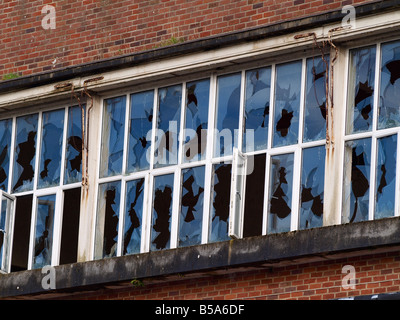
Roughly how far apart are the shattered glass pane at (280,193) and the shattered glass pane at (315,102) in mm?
385

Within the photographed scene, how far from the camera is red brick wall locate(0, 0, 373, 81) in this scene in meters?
17.8

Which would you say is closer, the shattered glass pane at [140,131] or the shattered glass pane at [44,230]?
the shattered glass pane at [140,131]

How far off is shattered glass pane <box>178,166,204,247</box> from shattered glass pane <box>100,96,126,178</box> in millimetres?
1082

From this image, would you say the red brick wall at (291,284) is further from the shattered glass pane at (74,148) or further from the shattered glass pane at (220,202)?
the shattered glass pane at (74,148)

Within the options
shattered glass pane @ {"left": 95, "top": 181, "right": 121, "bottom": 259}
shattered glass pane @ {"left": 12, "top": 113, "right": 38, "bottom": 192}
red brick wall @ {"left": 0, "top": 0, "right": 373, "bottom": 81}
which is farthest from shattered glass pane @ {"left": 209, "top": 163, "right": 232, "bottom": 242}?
shattered glass pane @ {"left": 12, "top": 113, "right": 38, "bottom": 192}

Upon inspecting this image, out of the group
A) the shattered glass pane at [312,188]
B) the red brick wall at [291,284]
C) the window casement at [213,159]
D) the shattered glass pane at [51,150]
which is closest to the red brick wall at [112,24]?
the window casement at [213,159]

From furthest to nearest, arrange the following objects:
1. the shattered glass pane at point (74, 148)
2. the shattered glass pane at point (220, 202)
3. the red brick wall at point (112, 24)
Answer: the shattered glass pane at point (74, 148)
the red brick wall at point (112, 24)
the shattered glass pane at point (220, 202)

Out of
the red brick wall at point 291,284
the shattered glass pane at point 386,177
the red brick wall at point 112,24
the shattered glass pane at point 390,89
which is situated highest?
the red brick wall at point 112,24

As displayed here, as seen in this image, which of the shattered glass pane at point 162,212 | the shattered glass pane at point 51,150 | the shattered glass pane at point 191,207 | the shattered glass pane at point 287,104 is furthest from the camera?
the shattered glass pane at point 51,150

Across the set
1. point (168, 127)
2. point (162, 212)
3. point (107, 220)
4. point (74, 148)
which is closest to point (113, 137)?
point (74, 148)

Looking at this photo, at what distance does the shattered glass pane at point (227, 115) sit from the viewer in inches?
691

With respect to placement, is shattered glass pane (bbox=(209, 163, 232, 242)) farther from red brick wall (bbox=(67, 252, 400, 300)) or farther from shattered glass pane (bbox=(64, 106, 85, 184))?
shattered glass pane (bbox=(64, 106, 85, 184))
